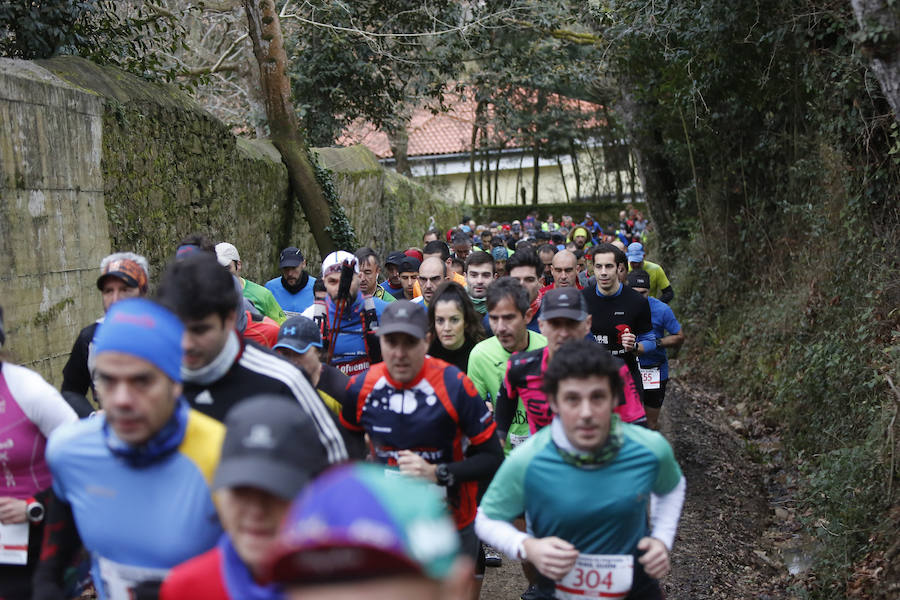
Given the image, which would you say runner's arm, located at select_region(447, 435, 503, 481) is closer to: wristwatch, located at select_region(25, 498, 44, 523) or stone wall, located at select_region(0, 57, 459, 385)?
wristwatch, located at select_region(25, 498, 44, 523)

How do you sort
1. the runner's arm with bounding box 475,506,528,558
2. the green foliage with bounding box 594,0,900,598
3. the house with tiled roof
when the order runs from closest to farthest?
the runner's arm with bounding box 475,506,528,558 < the green foliage with bounding box 594,0,900,598 < the house with tiled roof

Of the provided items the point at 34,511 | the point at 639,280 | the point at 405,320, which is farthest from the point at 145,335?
the point at 639,280

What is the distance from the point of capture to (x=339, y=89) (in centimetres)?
1842

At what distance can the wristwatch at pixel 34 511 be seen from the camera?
12.5 feet

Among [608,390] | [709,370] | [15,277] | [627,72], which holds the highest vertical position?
[627,72]

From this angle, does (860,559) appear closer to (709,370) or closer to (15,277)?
(15,277)

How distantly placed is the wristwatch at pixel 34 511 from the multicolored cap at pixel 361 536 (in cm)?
261

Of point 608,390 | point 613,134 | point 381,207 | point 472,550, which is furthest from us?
point 613,134

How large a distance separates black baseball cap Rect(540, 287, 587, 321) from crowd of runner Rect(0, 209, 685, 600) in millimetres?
11

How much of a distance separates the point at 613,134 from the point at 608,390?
41880mm

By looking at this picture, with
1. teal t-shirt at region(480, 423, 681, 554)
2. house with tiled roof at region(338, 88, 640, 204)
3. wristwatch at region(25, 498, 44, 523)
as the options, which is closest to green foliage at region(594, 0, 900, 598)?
teal t-shirt at region(480, 423, 681, 554)

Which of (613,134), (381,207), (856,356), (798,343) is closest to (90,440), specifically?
(856,356)

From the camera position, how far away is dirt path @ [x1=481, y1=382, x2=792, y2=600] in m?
7.04

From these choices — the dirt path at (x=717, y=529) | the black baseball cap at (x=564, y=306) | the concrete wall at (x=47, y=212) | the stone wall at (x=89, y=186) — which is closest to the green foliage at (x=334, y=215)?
the stone wall at (x=89, y=186)
